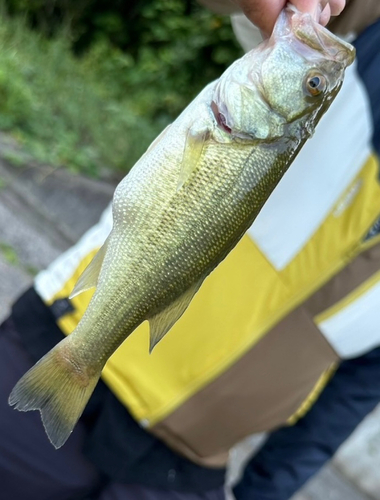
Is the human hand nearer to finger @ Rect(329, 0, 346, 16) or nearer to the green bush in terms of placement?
finger @ Rect(329, 0, 346, 16)

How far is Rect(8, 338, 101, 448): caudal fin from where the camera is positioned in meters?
1.09

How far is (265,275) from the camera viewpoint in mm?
1556

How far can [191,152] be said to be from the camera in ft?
3.58

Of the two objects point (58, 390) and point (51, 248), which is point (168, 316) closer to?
point (58, 390)

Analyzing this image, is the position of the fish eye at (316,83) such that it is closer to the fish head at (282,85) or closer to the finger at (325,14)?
the fish head at (282,85)

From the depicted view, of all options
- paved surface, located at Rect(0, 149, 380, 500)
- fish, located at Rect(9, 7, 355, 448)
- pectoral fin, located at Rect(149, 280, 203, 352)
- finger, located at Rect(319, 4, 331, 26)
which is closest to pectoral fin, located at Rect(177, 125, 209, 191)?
fish, located at Rect(9, 7, 355, 448)

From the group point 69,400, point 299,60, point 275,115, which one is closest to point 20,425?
point 69,400

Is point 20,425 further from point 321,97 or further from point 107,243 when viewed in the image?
point 321,97

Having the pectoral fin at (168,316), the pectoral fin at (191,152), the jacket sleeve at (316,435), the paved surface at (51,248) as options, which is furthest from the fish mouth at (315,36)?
the paved surface at (51,248)

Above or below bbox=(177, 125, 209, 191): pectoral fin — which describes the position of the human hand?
above

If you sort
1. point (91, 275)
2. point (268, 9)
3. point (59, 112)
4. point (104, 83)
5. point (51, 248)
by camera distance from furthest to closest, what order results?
1. point (104, 83)
2. point (59, 112)
3. point (51, 248)
4. point (91, 275)
5. point (268, 9)

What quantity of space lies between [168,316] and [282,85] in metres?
0.52

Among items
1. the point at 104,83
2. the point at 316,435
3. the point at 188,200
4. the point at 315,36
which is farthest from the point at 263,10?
the point at 104,83

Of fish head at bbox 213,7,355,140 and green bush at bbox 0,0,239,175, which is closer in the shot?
fish head at bbox 213,7,355,140
